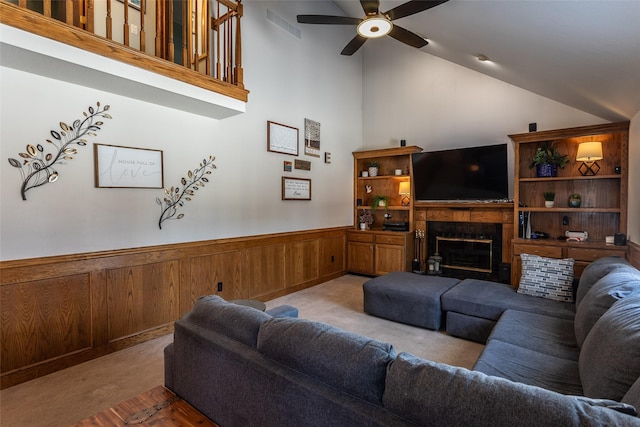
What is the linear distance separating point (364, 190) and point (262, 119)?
267 cm

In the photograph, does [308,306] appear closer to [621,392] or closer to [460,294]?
[460,294]

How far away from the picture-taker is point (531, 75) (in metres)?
3.36

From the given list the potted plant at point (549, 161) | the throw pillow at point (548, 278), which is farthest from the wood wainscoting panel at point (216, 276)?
the potted plant at point (549, 161)

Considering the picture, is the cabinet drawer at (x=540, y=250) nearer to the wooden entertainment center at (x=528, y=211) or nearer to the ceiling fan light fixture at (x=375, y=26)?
the wooden entertainment center at (x=528, y=211)

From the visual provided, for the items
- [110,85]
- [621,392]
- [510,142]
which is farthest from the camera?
[510,142]

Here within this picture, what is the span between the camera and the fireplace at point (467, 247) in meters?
4.89

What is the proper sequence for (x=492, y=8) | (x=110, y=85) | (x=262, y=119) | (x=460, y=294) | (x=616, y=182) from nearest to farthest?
(x=492, y=8), (x=110, y=85), (x=460, y=294), (x=616, y=182), (x=262, y=119)

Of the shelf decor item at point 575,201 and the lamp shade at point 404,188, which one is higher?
the lamp shade at point 404,188

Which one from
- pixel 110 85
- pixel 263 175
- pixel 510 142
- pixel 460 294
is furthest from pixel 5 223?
pixel 510 142

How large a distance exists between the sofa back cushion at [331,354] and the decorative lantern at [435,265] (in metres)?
4.42

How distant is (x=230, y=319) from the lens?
145 centimetres

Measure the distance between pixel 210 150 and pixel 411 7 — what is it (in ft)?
8.17

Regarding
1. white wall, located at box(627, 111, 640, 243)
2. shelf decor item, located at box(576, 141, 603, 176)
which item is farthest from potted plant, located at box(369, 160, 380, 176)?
white wall, located at box(627, 111, 640, 243)

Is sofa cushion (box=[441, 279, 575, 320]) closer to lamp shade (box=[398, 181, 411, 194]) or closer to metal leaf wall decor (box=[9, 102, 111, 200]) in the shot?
lamp shade (box=[398, 181, 411, 194])
